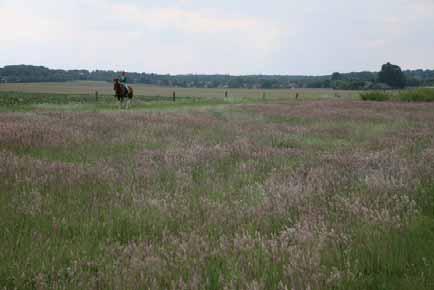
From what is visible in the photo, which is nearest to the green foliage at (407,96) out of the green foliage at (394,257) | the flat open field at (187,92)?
the flat open field at (187,92)

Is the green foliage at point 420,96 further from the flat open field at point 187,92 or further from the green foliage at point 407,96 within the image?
the flat open field at point 187,92

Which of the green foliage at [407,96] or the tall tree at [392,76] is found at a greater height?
the tall tree at [392,76]

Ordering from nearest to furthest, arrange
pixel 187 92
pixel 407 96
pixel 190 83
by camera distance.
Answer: pixel 407 96 → pixel 187 92 → pixel 190 83

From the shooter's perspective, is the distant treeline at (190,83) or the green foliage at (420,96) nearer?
the green foliage at (420,96)

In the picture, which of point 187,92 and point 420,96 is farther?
point 187,92

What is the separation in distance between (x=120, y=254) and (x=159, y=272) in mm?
819

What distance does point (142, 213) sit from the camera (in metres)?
5.99

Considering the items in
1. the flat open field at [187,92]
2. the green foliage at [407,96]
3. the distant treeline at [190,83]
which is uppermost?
the distant treeline at [190,83]

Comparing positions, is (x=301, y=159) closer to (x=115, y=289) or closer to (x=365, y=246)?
(x=365, y=246)

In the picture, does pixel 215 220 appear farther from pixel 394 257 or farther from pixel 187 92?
pixel 187 92

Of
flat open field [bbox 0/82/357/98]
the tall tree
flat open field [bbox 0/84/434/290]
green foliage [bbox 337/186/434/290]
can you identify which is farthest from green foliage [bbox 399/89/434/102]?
the tall tree

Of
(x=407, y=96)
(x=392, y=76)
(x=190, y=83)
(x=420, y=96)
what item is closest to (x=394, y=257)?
(x=420, y=96)

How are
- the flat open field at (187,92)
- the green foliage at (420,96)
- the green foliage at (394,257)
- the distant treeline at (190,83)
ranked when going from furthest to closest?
the distant treeline at (190,83) → the flat open field at (187,92) → the green foliage at (420,96) → the green foliage at (394,257)

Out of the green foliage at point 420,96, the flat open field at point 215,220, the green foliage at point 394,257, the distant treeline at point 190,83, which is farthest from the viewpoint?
the distant treeline at point 190,83
